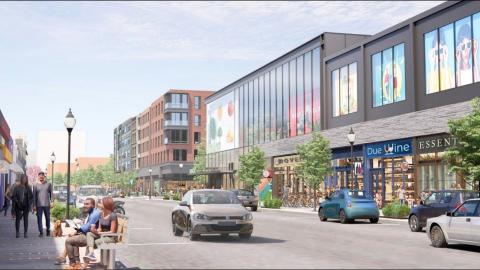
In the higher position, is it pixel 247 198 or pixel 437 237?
pixel 247 198

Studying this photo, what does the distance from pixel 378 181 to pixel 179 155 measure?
8018 centimetres

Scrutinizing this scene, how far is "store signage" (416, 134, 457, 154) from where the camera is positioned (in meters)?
34.7

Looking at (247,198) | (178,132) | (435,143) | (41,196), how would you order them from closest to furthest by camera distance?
(41,196)
(435,143)
(247,198)
(178,132)

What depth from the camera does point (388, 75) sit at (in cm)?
4206

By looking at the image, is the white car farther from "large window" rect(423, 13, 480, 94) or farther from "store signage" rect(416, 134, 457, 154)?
"large window" rect(423, 13, 480, 94)

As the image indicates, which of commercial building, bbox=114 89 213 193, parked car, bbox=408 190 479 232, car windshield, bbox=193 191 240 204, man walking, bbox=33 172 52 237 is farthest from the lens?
commercial building, bbox=114 89 213 193

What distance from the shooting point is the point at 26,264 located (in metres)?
12.9

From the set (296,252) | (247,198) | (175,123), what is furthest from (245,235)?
(175,123)

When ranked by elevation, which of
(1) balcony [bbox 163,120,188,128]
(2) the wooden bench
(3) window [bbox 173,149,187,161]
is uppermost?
(1) balcony [bbox 163,120,188,128]

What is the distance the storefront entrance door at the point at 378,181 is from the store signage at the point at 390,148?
3.46ft

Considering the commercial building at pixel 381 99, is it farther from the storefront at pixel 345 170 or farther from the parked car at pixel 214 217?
the parked car at pixel 214 217

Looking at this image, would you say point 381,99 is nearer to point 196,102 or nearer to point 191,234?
point 191,234

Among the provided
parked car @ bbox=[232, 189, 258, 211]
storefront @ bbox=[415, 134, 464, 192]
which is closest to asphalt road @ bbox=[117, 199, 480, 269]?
storefront @ bbox=[415, 134, 464, 192]

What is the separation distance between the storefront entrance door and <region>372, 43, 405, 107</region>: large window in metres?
4.52
